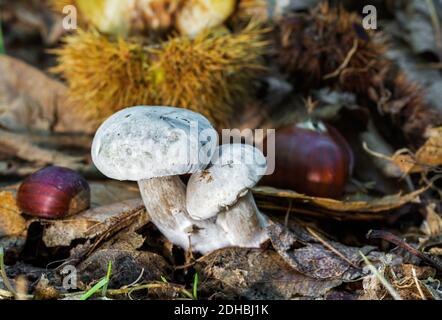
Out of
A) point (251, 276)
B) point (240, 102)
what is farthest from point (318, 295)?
point (240, 102)

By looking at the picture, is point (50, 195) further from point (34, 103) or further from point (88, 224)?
point (34, 103)

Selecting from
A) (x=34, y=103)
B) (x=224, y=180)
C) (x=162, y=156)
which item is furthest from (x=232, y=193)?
(x=34, y=103)

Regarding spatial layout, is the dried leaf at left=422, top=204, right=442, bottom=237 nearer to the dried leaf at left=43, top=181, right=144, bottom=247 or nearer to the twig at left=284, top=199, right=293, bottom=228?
the twig at left=284, top=199, right=293, bottom=228

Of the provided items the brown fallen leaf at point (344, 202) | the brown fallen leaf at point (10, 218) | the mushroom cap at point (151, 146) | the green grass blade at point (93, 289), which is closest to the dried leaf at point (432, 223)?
the brown fallen leaf at point (344, 202)

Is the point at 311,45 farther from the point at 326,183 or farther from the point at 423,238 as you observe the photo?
the point at 423,238

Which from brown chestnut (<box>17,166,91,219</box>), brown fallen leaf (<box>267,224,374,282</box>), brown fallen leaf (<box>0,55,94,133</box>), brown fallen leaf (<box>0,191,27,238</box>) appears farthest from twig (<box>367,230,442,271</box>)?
brown fallen leaf (<box>0,55,94,133</box>)

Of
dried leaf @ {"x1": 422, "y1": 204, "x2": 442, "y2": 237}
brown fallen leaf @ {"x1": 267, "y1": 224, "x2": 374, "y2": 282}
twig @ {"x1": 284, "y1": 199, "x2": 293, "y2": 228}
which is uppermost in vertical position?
twig @ {"x1": 284, "y1": 199, "x2": 293, "y2": 228}
